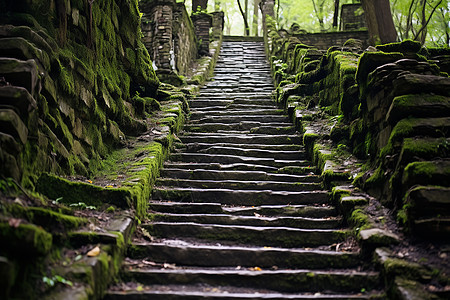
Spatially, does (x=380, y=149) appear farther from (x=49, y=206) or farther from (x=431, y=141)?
(x=49, y=206)

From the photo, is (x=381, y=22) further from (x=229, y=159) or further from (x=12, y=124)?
(x=12, y=124)

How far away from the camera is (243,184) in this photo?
513cm

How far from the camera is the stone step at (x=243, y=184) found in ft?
16.6

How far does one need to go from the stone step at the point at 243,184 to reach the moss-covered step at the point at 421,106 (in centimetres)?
153

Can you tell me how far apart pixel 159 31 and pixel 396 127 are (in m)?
8.48

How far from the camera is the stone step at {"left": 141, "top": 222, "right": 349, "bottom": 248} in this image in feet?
A: 12.8

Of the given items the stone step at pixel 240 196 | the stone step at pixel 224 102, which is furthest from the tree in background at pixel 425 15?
the stone step at pixel 240 196

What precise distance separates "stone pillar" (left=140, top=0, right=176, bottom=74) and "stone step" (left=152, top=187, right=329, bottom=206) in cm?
614

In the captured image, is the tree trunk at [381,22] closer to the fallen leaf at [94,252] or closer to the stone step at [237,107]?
the stone step at [237,107]

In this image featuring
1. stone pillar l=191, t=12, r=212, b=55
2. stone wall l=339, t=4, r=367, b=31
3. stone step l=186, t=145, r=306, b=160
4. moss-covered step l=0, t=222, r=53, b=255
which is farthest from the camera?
stone wall l=339, t=4, r=367, b=31

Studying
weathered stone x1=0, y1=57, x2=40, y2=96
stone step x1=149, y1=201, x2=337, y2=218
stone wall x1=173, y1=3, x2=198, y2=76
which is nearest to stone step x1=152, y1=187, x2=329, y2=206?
stone step x1=149, y1=201, x2=337, y2=218

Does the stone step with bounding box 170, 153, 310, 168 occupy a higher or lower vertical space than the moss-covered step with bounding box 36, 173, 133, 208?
lower

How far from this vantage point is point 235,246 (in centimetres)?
388

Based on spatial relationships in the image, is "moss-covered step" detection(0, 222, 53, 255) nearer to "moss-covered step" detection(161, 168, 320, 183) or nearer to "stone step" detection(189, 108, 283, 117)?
"moss-covered step" detection(161, 168, 320, 183)
